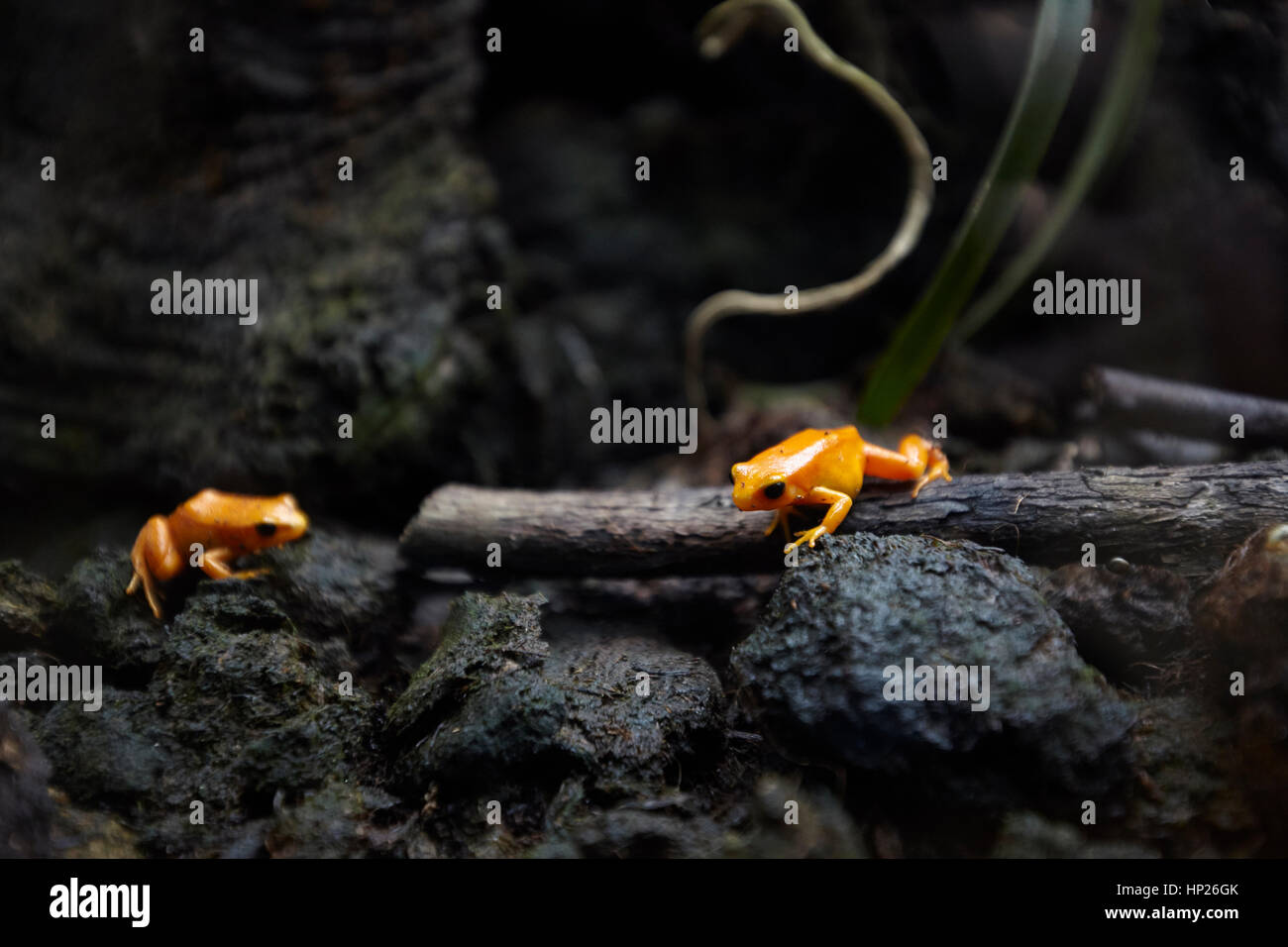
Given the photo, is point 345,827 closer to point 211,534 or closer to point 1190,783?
point 211,534

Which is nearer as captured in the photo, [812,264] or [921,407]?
[921,407]

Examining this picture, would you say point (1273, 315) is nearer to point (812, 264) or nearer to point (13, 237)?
point (812, 264)

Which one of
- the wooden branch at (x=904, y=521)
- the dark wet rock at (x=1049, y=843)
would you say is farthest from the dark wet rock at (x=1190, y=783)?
the wooden branch at (x=904, y=521)

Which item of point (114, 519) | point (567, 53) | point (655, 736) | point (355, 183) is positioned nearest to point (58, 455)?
point (114, 519)

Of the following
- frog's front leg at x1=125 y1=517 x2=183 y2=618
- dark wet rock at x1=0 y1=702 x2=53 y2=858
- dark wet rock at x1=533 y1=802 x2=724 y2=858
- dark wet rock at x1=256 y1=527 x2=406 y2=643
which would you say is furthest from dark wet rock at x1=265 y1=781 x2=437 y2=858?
frog's front leg at x1=125 y1=517 x2=183 y2=618

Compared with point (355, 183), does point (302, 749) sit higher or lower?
lower

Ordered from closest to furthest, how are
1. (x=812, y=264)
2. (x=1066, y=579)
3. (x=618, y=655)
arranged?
(x=1066, y=579) → (x=618, y=655) → (x=812, y=264)

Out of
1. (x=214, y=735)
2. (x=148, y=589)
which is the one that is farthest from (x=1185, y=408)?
(x=148, y=589)
